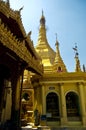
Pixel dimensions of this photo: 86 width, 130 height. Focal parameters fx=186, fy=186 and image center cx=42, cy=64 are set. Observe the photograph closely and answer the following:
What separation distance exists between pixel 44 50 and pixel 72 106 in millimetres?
15297

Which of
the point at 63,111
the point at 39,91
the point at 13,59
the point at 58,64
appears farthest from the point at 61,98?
the point at 58,64

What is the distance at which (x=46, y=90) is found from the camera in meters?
16.1

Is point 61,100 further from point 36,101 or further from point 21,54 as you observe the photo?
point 21,54

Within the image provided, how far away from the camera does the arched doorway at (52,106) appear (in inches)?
624

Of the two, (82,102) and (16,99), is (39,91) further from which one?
(16,99)

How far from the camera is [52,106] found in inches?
653

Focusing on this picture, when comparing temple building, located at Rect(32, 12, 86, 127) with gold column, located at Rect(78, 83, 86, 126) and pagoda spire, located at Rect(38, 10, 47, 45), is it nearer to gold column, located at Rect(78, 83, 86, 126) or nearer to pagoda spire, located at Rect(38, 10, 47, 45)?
gold column, located at Rect(78, 83, 86, 126)

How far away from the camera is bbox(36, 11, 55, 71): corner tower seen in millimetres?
28031

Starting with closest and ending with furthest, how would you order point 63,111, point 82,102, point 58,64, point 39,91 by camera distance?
1. point 63,111
2. point 82,102
3. point 39,91
4. point 58,64

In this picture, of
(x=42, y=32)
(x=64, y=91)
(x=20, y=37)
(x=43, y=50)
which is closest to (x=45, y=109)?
(x=64, y=91)

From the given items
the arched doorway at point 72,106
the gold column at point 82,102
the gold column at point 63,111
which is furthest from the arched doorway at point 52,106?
the gold column at point 82,102

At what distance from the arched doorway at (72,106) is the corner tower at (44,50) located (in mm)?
9727

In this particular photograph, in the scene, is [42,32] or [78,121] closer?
[78,121]

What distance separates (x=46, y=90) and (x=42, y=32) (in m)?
21.0
